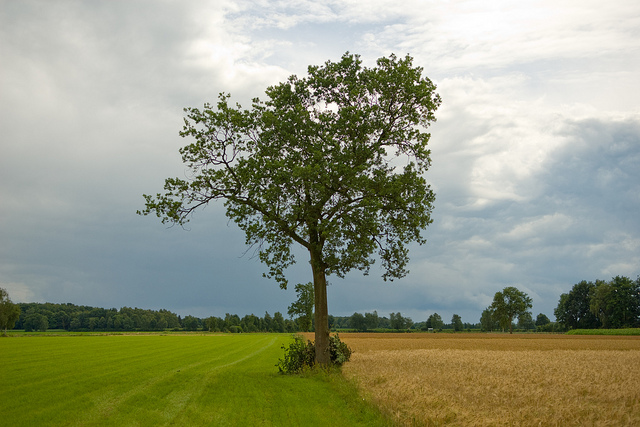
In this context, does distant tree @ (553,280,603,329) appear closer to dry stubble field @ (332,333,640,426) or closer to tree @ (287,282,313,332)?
tree @ (287,282,313,332)

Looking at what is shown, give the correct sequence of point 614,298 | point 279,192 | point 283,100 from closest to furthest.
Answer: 1. point 279,192
2. point 283,100
3. point 614,298

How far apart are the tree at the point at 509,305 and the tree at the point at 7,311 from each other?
136 meters

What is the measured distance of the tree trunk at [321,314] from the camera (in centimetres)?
2502

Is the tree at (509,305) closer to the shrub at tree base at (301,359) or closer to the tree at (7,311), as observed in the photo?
the shrub at tree base at (301,359)

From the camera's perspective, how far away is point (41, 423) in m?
13.1

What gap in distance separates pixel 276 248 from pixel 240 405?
1051 cm

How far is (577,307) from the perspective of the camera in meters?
140

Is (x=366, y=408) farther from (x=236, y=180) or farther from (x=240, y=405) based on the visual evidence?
(x=236, y=180)

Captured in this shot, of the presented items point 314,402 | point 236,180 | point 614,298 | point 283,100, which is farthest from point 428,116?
point 614,298

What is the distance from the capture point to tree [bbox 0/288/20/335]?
416ft

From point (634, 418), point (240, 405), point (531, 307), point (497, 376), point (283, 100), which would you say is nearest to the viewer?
point (634, 418)

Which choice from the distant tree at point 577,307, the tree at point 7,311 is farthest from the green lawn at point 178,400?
the distant tree at point 577,307

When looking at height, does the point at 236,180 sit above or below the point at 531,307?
above

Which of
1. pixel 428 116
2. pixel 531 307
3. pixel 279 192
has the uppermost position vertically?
pixel 428 116
